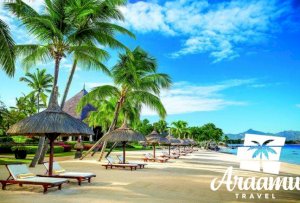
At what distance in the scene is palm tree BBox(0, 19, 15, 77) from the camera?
950 centimetres

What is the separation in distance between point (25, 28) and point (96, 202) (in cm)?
897

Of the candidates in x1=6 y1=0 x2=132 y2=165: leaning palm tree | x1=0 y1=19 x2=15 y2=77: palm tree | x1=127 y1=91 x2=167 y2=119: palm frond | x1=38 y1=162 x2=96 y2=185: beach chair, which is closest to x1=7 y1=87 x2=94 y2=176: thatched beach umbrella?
x1=38 y1=162 x2=96 y2=185: beach chair

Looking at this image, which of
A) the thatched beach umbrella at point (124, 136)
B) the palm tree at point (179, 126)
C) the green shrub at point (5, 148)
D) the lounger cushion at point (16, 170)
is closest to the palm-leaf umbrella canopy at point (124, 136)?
the thatched beach umbrella at point (124, 136)

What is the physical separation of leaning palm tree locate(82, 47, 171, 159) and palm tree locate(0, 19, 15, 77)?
811 centimetres

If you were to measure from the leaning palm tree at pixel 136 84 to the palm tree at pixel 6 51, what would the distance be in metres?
8.11

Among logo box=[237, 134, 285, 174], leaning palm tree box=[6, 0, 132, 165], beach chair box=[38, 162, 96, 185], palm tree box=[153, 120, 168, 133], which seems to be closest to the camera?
beach chair box=[38, 162, 96, 185]

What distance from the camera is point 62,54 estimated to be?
1372cm

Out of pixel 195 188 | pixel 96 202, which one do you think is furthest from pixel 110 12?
pixel 96 202

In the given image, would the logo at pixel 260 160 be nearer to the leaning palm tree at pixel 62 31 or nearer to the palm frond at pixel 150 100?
the palm frond at pixel 150 100

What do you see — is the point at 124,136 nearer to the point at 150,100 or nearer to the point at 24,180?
the point at 150,100

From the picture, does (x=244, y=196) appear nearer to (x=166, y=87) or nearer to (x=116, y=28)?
(x=116, y=28)

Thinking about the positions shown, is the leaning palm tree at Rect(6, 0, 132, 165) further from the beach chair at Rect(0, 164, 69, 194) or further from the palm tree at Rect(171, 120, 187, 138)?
the palm tree at Rect(171, 120, 187, 138)

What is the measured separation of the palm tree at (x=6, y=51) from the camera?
9500 mm

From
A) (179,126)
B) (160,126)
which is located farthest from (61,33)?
(160,126)
